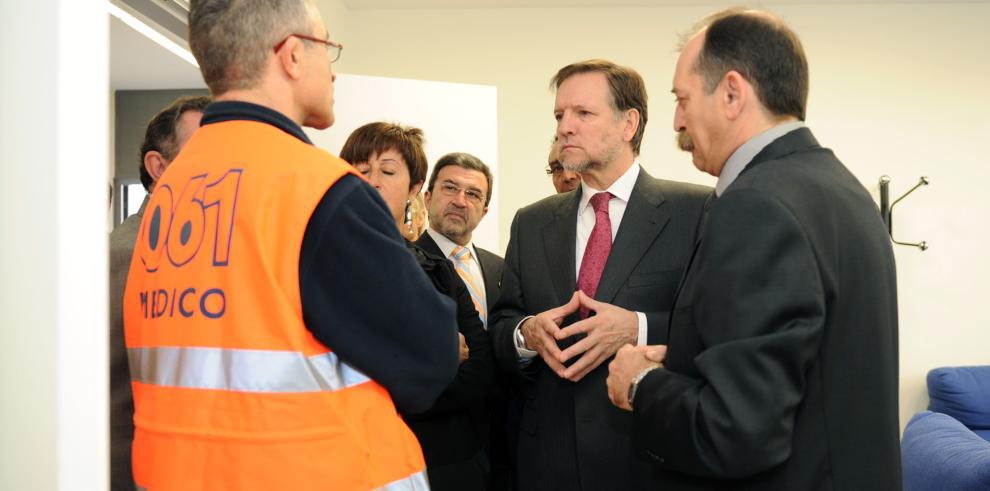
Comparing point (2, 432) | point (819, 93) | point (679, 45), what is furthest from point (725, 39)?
point (819, 93)

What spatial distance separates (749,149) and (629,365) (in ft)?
1.40

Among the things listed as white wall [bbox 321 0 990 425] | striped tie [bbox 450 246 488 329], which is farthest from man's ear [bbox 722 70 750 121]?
white wall [bbox 321 0 990 425]

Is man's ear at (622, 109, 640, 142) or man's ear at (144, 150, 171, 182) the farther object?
man's ear at (622, 109, 640, 142)

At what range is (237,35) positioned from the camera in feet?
4.21

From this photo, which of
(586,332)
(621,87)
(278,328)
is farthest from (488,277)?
(278,328)

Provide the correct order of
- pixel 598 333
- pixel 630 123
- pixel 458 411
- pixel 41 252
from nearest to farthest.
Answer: pixel 41 252, pixel 598 333, pixel 458 411, pixel 630 123

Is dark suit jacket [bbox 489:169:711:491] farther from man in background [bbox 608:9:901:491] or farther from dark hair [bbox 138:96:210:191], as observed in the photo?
dark hair [bbox 138:96:210:191]

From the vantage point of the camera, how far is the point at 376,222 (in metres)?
1.18

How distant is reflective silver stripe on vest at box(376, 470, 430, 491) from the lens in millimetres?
1210

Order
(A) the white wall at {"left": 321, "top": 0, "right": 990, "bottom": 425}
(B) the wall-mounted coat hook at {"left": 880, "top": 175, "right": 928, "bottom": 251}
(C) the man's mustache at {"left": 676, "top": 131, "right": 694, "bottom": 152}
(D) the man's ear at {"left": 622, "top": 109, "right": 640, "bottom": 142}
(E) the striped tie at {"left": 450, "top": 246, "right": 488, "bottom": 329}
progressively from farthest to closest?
1. (A) the white wall at {"left": 321, "top": 0, "right": 990, "bottom": 425}
2. (B) the wall-mounted coat hook at {"left": 880, "top": 175, "right": 928, "bottom": 251}
3. (E) the striped tie at {"left": 450, "top": 246, "right": 488, "bottom": 329}
4. (D) the man's ear at {"left": 622, "top": 109, "right": 640, "bottom": 142}
5. (C) the man's mustache at {"left": 676, "top": 131, "right": 694, "bottom": 152}

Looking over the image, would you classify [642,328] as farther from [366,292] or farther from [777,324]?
[366,292]

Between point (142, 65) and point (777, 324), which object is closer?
point (777, 324)

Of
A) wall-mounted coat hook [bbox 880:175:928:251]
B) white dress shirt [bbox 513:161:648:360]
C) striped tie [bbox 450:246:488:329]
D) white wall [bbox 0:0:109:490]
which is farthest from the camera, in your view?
wall-mounted coat hook [bbox 880:175:928:251]

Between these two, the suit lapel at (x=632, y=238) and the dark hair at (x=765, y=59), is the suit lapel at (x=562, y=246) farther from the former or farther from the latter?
the dark hair at (x=765, y=59)
